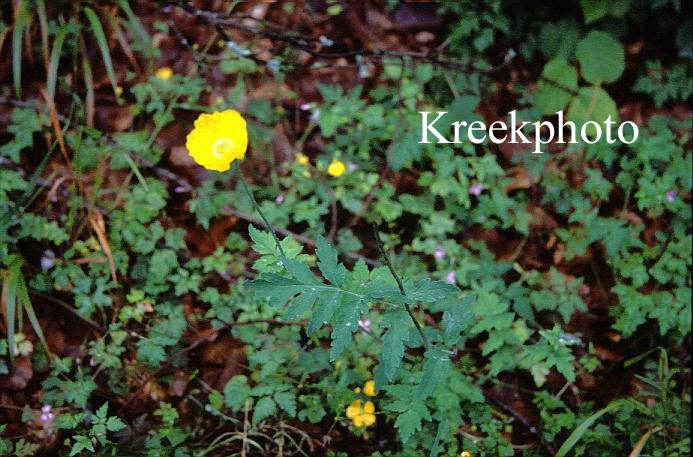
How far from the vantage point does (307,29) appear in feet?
9.41

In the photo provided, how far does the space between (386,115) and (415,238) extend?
613mm

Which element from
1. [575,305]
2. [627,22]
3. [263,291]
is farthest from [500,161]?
[263,291]

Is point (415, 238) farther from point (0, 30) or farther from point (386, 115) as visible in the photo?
point (0, 30)

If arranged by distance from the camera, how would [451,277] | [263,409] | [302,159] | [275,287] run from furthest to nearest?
[302,159] → [451,277] → [263,409] → [275,287]

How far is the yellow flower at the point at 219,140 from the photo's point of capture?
175 cm

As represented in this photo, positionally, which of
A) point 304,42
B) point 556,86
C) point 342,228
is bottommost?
point 342,228

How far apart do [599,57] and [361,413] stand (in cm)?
200

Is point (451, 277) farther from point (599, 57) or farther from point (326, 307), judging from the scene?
point (599, 57)

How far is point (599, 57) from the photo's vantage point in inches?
106

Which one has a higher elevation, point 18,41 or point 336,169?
point 18,41

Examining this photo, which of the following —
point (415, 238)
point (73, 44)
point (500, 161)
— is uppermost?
point (73, 44)

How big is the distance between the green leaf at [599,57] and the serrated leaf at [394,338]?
1976 millimetres

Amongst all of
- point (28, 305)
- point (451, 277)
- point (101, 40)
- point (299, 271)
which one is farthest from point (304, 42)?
point (299, 271)

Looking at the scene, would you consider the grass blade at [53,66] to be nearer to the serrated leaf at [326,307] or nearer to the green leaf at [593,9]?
the serrated leaf at [326,307]
